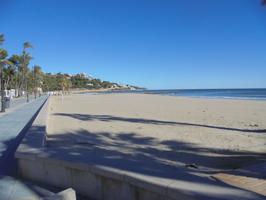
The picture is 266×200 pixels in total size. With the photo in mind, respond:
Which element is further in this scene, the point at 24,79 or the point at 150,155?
the point at 24,79

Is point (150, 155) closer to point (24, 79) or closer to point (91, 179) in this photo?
point (91, 179)

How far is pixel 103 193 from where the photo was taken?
11.8ft

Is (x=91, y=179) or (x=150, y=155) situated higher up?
(x=91, y=179)

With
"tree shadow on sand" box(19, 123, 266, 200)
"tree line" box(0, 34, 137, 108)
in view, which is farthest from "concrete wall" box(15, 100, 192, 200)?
"tree line" box(0, 34, 137, 108)

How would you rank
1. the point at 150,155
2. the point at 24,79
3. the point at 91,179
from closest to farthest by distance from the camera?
the point at 91,179
the point at 150,155
the point at 24,79

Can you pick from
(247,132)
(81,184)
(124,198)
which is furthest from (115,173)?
(247,132)

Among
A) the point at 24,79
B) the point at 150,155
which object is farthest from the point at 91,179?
the point at 24,79

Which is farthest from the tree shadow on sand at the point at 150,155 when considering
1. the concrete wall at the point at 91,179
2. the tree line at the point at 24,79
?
the tree line at the point at 24,79

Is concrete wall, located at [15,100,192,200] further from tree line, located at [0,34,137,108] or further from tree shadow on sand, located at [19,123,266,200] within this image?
tree line, located at [0,34,137,108]

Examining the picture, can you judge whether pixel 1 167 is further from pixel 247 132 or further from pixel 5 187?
pixel 247 132

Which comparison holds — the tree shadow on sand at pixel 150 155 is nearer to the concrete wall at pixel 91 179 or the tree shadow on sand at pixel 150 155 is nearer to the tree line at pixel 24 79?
the concrete wall at pixel 91 179

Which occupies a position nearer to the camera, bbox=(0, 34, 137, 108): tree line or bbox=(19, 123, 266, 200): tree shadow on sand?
bbox=(19, 123, 266, 200): tree shadow on sand

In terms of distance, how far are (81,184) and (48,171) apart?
66cm

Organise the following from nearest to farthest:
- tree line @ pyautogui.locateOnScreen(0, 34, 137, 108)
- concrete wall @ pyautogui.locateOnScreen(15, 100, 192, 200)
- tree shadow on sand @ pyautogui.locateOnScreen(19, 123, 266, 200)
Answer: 1. concrete wall @ pyautogui.locateOnScreen(15, 100, 192, 200)
2. tree shadow on sand @ pyautogui.locateOnScreen(19, 123, 266, 200)
3. tree line @ pyautogui.locateOnScreen(0, 34, 137, 108)
